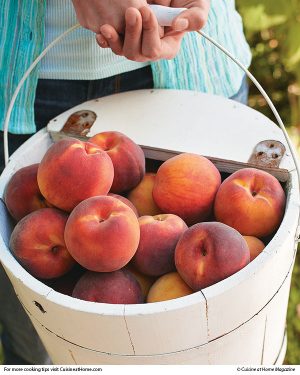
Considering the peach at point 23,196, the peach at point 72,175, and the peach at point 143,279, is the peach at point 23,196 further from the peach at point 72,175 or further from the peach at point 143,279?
the peach at point 143,279

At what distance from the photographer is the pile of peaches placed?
2.32 ft

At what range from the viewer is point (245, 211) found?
782 mm

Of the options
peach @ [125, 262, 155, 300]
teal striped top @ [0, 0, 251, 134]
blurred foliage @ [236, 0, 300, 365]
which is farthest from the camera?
blurred foliage @ [236, 0, 300, 365]

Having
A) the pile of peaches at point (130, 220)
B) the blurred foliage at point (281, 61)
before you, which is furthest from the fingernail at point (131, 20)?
the blurred foliage at point (281, 61)

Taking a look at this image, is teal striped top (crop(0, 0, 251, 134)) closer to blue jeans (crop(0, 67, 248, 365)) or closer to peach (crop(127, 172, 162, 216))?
blue jeans (crop(0, 67, 248, 365))

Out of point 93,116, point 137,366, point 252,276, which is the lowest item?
point 137,366

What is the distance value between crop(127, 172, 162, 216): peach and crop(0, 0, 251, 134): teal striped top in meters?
0.25

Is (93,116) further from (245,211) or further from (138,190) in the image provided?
(245,211)

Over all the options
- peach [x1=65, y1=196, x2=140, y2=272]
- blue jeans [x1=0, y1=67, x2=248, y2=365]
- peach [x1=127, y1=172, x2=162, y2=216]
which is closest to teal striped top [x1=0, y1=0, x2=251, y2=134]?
blue jeans [x1=0, y1=67, x2=248, y2=365]

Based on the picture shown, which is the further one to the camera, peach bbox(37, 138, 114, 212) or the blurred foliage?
the blurred foliage

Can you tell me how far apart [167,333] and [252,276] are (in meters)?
0.13

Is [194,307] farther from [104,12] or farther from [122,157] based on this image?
[104,12]

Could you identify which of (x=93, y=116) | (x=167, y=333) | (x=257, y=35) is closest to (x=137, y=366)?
(x=167, y=333)

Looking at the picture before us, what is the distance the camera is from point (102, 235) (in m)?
0.70
